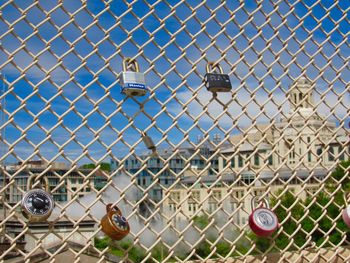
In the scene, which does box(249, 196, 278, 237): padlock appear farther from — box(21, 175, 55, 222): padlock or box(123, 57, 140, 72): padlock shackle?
box(21, 175, 55, 222): padlock

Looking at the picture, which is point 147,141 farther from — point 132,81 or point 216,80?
point 216,80

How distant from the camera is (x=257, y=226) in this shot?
2723 mm

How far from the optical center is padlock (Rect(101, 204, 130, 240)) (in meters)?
2.27

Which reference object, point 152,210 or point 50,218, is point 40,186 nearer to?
point 50,218

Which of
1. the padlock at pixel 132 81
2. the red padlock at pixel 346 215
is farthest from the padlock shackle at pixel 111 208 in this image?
the red padlock at pixel 346 215

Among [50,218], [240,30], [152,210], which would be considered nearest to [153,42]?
Answer: [240,30]

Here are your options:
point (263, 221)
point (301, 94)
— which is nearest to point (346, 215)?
point (263, 221)

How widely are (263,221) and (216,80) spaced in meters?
0.75

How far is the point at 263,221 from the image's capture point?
9.00ft

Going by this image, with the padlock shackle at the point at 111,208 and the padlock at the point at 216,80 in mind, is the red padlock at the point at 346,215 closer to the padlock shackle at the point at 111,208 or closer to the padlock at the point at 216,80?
the padlock at the point at 216,80

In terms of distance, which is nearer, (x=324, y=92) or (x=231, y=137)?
(x=231, y=137)

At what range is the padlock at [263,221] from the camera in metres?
2.72

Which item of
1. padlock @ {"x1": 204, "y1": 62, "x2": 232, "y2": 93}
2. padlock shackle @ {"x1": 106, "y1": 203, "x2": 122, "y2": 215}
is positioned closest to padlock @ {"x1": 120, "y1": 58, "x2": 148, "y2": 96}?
padlock @ {"x1": 204, "y1": 62, "x2": 232, "y2": 93}

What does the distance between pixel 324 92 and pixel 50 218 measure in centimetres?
173
